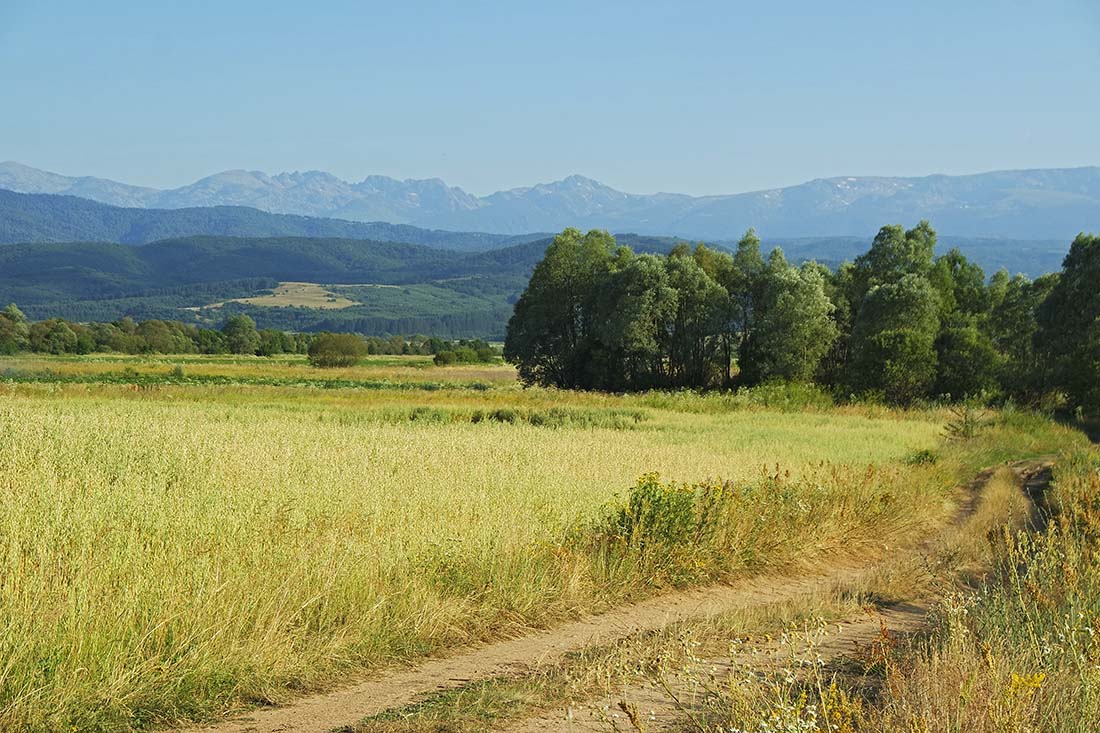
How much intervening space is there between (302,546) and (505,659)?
7.08 ft

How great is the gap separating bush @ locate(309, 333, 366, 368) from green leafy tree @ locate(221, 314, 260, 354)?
143 feet

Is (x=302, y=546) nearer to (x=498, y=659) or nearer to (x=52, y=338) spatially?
(x=498, y=659)

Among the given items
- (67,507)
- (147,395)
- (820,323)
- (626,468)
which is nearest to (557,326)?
(820,323)

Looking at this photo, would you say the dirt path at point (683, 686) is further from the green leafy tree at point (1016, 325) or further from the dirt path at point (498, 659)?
the green leafy tree at point (1016, 325)

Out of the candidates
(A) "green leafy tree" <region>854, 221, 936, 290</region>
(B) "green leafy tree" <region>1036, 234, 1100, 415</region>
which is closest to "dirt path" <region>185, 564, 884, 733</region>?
(B) "green leafy tree" <region>1036, 234, 1100, 415</region>

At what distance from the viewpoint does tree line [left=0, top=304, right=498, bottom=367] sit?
99.7 metres

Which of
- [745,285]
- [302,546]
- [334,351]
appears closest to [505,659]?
[302,546]

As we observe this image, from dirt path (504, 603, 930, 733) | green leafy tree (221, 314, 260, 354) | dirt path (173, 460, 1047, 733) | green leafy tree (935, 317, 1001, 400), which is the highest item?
dirt path (504, 603, 930, 733)

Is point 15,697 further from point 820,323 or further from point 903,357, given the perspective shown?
point 820,323

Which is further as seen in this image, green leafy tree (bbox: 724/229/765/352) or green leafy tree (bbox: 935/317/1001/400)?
green leafy tree (bbox: 724/229/765/352)

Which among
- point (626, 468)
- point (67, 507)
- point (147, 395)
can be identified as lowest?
point (147, 395)

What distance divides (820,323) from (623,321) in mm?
10730

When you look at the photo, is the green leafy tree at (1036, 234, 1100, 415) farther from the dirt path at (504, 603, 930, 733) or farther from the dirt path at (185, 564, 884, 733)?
the dirt path at (504, 603, 930, 733)

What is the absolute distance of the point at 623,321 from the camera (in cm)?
5572
